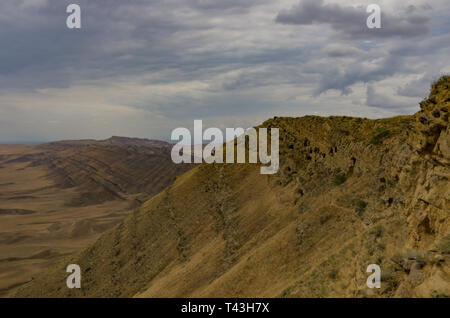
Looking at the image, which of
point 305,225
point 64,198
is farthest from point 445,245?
point 64,198

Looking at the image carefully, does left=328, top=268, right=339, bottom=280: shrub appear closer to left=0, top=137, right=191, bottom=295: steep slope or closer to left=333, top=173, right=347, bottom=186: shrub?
left=333, top=173, right=347, bottom=186: shrub

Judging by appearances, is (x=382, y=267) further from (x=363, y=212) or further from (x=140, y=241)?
(x=140, y=241)

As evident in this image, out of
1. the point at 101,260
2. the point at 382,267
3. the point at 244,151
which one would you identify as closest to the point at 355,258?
the point at 382,267

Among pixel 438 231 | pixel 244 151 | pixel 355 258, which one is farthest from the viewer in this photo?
pixel 244 151

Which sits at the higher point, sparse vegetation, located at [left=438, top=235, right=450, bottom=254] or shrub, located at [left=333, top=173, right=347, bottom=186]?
shrub, located at [left=333, top=173, right=347, bottom=186]

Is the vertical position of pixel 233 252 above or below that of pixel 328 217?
below

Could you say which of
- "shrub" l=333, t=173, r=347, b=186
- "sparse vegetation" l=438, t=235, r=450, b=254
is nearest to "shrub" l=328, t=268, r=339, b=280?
"sparse vegetation" l=438, t=235, r=450, b=254

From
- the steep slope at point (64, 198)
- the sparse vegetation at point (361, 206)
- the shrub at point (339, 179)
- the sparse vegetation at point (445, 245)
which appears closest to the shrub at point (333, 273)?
the sparse vegetation at point (445, 245)
